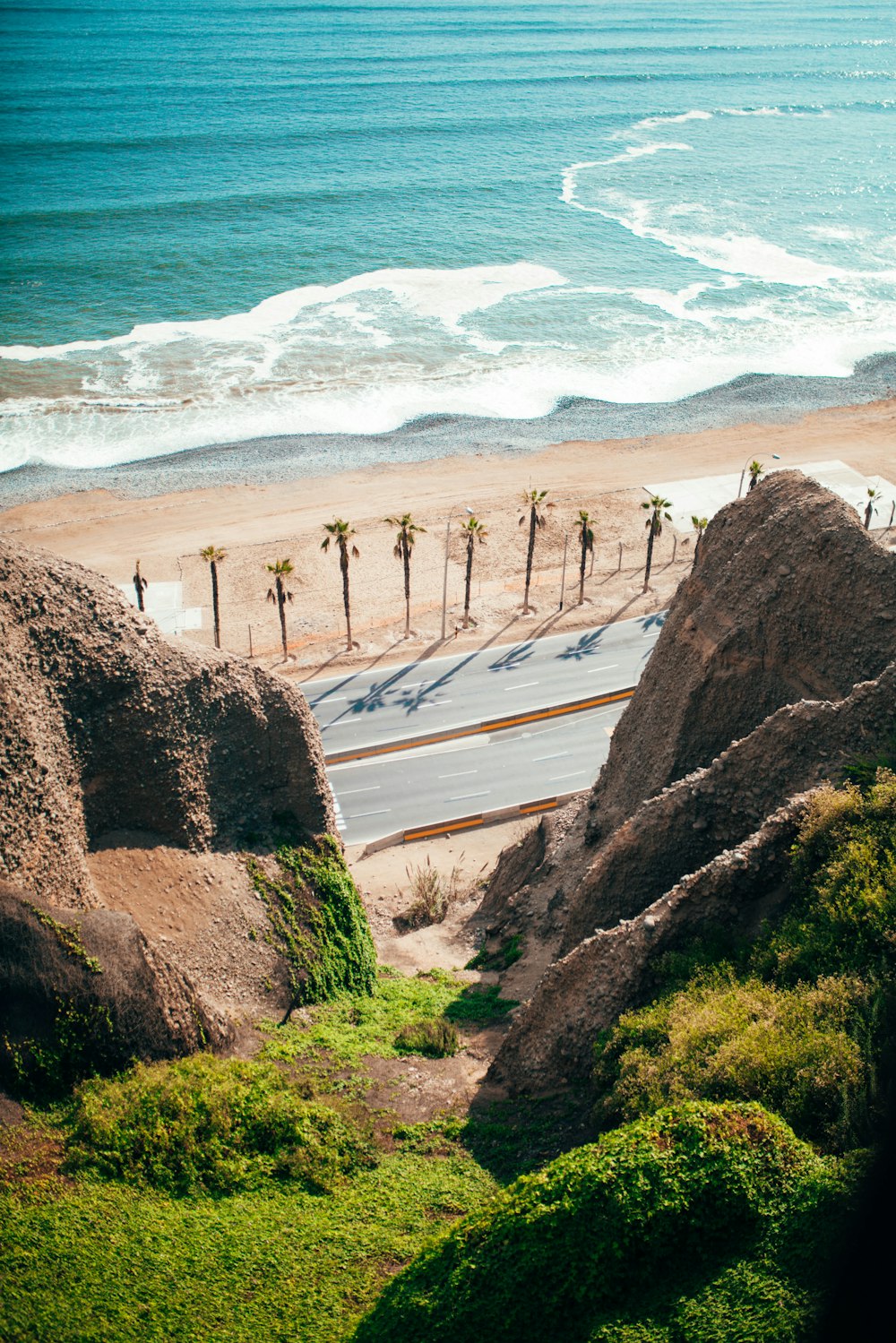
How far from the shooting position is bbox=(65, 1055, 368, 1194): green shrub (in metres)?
Answer: 21.7

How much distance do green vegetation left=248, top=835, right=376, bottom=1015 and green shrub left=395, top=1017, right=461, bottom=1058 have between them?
3.47 meters

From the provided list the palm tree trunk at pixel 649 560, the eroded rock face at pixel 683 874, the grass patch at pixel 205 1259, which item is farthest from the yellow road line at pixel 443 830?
the palm tree trunk at pixel 649 560

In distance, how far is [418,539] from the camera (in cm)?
7844

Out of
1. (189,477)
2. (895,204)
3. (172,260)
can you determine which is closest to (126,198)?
(172,260)

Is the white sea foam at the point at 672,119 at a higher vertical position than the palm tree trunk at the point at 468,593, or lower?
higher

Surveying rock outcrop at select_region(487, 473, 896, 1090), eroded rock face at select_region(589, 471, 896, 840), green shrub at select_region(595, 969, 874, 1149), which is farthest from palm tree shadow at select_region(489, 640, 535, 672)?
green shrub at select_region(595, 969, 874, 1149)

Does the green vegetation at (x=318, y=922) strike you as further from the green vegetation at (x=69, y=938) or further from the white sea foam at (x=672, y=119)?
the white sea foam at (x=672, y=119)

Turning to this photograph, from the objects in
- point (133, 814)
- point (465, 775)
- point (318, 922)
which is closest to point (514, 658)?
point (465, 775)

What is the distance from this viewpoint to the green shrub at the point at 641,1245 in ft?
56.5

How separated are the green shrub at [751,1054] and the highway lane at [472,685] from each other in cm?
3409

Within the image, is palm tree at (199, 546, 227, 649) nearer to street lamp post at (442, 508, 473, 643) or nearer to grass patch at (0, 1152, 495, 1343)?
street lamp post at (442, 508, 473, 643)

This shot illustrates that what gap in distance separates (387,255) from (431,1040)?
11413cm

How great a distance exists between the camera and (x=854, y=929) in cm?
2184

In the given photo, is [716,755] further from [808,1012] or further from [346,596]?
[346,596]
